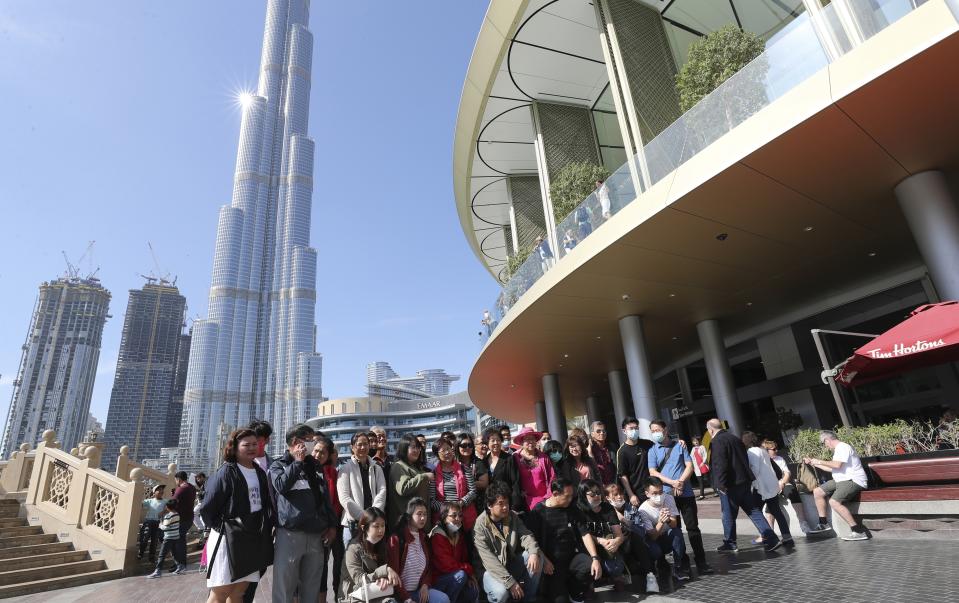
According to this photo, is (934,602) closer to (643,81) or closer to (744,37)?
(744,37)

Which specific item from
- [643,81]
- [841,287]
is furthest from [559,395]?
[643,81]

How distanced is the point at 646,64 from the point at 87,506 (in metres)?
15.6

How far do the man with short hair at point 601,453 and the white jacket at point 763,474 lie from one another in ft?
5.24

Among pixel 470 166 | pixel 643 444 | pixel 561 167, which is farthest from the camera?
pixel 470 166

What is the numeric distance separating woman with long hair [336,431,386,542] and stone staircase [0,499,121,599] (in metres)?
6.82

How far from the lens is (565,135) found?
16312 mm

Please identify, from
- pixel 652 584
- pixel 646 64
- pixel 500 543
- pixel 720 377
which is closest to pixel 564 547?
pixel 500 543

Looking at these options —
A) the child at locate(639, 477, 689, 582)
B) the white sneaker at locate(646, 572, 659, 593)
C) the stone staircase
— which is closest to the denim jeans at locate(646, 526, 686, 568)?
the child at locate(639, 477, 689, 582)

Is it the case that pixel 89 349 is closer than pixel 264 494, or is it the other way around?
pixel 264 494

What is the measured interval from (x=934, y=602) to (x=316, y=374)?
391ft

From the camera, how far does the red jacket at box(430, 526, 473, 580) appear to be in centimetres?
402

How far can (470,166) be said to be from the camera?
17.3 meters

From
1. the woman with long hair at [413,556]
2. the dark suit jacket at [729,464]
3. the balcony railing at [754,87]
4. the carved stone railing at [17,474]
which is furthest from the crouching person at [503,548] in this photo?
the carved stone railing at [17,474]

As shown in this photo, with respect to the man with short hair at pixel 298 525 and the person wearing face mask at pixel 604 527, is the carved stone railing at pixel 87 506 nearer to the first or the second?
the man with short hair at pixel 298 525
